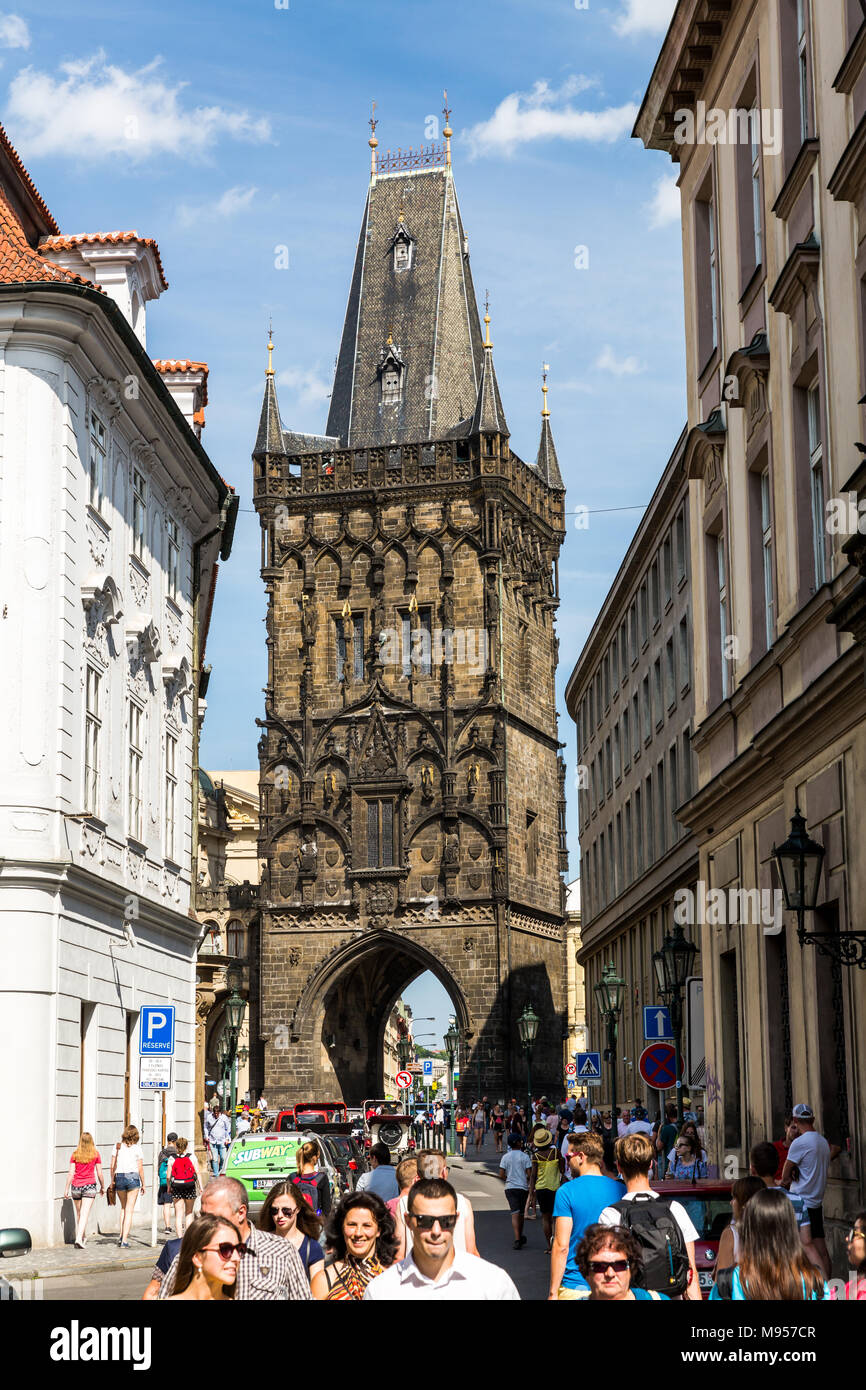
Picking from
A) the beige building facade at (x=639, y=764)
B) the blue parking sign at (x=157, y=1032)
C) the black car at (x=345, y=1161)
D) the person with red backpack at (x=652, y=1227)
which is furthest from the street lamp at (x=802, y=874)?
the beige building facade at (x=639, y=764)

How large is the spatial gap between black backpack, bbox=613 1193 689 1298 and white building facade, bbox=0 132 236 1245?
47.6ft

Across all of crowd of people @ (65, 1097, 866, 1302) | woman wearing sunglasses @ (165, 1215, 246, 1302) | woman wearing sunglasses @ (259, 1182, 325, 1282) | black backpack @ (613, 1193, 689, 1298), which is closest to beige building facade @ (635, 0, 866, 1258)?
crowd of people @ (65, 1097, 866, 1302)

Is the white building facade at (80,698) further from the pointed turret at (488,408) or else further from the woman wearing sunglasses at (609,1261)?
the pointed turret at (488,408)

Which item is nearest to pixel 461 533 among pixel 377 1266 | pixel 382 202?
pixel 382 202

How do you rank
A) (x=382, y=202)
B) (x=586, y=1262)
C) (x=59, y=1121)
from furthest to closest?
1. (x=382, y=202)
2. (x=59, y=1121)
3. (x=586, y=1262)

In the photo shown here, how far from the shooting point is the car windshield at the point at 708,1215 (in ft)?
36.9

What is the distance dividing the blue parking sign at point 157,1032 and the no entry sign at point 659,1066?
5.48 metres

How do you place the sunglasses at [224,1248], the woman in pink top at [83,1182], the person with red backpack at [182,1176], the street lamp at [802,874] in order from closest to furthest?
the sunglasses at [224,1248]
the street lamp at [802,874]
the woman in pink top at [83,1182]
the person with red backpack at [182,1176]

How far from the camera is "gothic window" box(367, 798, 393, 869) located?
70.2m

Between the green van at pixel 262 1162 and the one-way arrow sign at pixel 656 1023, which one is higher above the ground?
the one-way arrow sign at pixel 656 1023

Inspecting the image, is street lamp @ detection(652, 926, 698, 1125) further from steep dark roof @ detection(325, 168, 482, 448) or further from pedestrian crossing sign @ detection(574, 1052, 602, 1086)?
steep dark roof @ detection(325, 168, 482, 448)

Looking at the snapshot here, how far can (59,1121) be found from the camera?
72.7 feet
